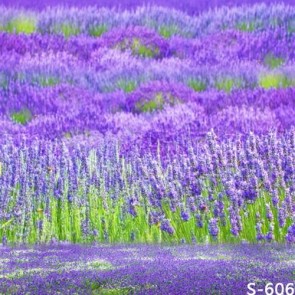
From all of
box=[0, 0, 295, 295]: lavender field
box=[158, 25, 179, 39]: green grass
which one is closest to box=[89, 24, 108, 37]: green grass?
box=[0, 0, 295, 295]: lavender field

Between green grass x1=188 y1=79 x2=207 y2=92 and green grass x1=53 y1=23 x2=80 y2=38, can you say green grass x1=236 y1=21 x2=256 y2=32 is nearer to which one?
green grass x1=188 y1=79 x2=207 y2=92

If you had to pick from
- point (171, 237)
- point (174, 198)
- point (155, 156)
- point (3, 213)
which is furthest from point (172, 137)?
point (3, 213)

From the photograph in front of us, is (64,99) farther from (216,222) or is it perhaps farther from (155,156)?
(216,222)

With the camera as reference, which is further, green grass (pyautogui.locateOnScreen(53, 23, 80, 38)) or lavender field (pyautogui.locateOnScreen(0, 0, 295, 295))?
green grass (pyautogui.locateOnScreen(53, 23, 80, 38))

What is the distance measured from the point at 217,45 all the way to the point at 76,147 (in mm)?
932

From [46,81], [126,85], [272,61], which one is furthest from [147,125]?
[272,61]

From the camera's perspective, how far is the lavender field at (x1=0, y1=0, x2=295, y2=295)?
2721 mm

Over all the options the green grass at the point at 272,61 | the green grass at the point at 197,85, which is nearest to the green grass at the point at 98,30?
the green grass at the point at 197,85

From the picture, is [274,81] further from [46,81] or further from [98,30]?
[46,81]

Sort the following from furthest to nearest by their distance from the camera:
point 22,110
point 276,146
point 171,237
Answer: point 22,110 < point 276,146 < point 171,237

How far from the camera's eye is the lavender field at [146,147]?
8.93ft

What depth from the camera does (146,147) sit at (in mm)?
3480

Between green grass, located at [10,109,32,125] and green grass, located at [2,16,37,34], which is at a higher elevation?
green grass, located at [2,16,37,34]

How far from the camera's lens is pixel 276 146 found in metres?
3.39
